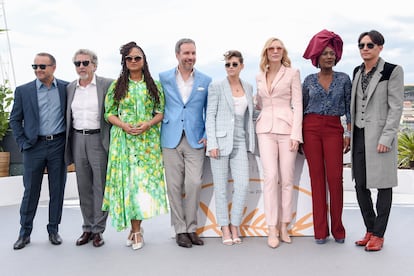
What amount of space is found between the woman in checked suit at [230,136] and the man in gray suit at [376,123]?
2.96 ft

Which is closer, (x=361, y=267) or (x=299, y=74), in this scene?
(x=361, y=267)

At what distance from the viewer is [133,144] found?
3727 mm

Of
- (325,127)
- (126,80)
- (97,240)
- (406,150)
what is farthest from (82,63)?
(406,150)

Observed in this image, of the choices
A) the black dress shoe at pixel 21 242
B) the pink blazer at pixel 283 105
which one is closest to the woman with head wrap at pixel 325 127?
the pink blazer at pixel 283 105

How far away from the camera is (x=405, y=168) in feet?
25.2

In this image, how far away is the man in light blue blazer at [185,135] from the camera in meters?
3.78

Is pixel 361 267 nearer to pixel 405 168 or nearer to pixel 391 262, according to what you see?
pixel 391 262

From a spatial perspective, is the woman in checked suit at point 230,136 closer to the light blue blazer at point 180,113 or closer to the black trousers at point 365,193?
the light blue blazer at point 180,113

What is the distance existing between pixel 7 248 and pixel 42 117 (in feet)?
4.10

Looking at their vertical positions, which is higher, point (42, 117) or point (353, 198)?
point (42, 117)

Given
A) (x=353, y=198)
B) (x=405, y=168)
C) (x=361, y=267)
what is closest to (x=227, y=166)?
(x=361, y=267)

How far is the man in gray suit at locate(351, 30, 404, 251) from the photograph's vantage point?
3.46m

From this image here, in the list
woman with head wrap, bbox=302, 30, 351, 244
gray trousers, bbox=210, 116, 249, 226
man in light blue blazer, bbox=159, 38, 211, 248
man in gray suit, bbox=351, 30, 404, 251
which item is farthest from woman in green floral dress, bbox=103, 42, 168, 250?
man in gray suit, bbox=351, 30, 404, 251

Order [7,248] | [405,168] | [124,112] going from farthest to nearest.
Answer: [405,168] → [7,248] → [124,112]
